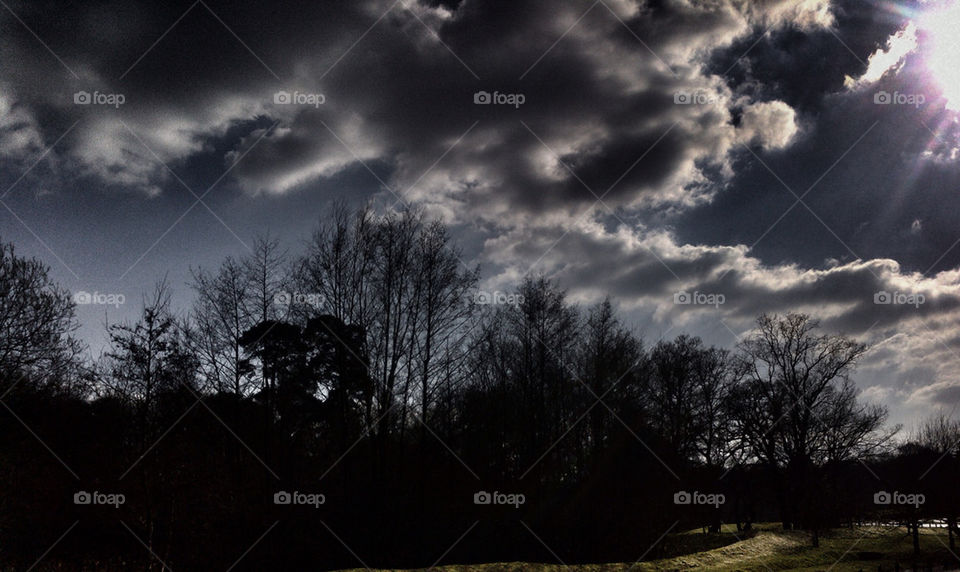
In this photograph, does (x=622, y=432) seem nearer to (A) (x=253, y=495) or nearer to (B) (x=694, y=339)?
(A) (x=253, y=495)

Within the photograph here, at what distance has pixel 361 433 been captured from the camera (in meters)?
24.1

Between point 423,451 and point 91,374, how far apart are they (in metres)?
15.0

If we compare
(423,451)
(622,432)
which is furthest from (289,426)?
(622,432)

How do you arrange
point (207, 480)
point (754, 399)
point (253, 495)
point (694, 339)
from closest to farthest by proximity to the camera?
1. point (207, 480)
2. point (253, 495)
3. point (754, 399)
4. point (694, 339)

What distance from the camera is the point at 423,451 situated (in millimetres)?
26516

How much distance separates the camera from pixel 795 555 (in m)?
27.0

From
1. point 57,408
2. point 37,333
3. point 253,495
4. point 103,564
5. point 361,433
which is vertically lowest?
point 103,564

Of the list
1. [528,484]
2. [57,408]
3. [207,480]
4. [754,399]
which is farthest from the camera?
[754,399]

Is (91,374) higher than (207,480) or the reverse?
Answer: higher

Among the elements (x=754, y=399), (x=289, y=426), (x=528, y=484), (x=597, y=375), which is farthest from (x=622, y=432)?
(x=754, y=399)

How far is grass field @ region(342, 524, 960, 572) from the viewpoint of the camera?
59.8 ft

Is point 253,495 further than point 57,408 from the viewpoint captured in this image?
No

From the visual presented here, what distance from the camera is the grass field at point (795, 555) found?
1822 centimetres

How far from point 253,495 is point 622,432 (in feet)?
64.8
